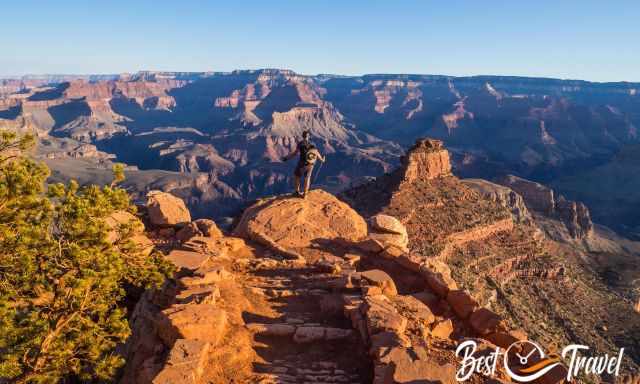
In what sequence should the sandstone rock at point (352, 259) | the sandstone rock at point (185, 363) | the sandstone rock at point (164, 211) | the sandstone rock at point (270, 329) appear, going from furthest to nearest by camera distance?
the sandstone rock at point (164, 211) < the sandstone rock at point (352, 259) < the sandstone rock at point (270, 329) < the sandstone rock at point (185, 363)

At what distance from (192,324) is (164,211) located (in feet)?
45.7

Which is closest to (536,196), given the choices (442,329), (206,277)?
(442,329)

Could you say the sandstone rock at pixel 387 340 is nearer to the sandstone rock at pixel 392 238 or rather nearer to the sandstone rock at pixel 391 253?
the sandstone rock at pixel 391 253

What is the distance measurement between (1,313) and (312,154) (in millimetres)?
14137

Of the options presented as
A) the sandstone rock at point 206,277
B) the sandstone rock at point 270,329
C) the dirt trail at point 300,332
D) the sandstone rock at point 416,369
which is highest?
the sandstone rock at point 416,369

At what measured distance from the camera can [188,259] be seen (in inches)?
660

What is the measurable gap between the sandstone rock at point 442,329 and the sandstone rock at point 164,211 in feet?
52.7

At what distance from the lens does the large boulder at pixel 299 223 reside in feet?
69.1

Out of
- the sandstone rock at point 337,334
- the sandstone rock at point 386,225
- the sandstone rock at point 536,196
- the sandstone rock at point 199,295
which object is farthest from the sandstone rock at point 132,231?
the sandstone rock at point 536,196

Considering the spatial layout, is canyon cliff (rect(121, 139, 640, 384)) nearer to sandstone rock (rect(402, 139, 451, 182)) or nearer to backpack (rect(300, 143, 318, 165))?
backpack (rect(300, 143, 318, 165))

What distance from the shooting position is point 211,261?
17.6m

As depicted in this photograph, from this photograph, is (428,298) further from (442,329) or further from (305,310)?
(305,310)

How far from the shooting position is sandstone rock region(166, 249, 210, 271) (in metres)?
16.0

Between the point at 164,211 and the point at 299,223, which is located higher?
the point at 299,223
